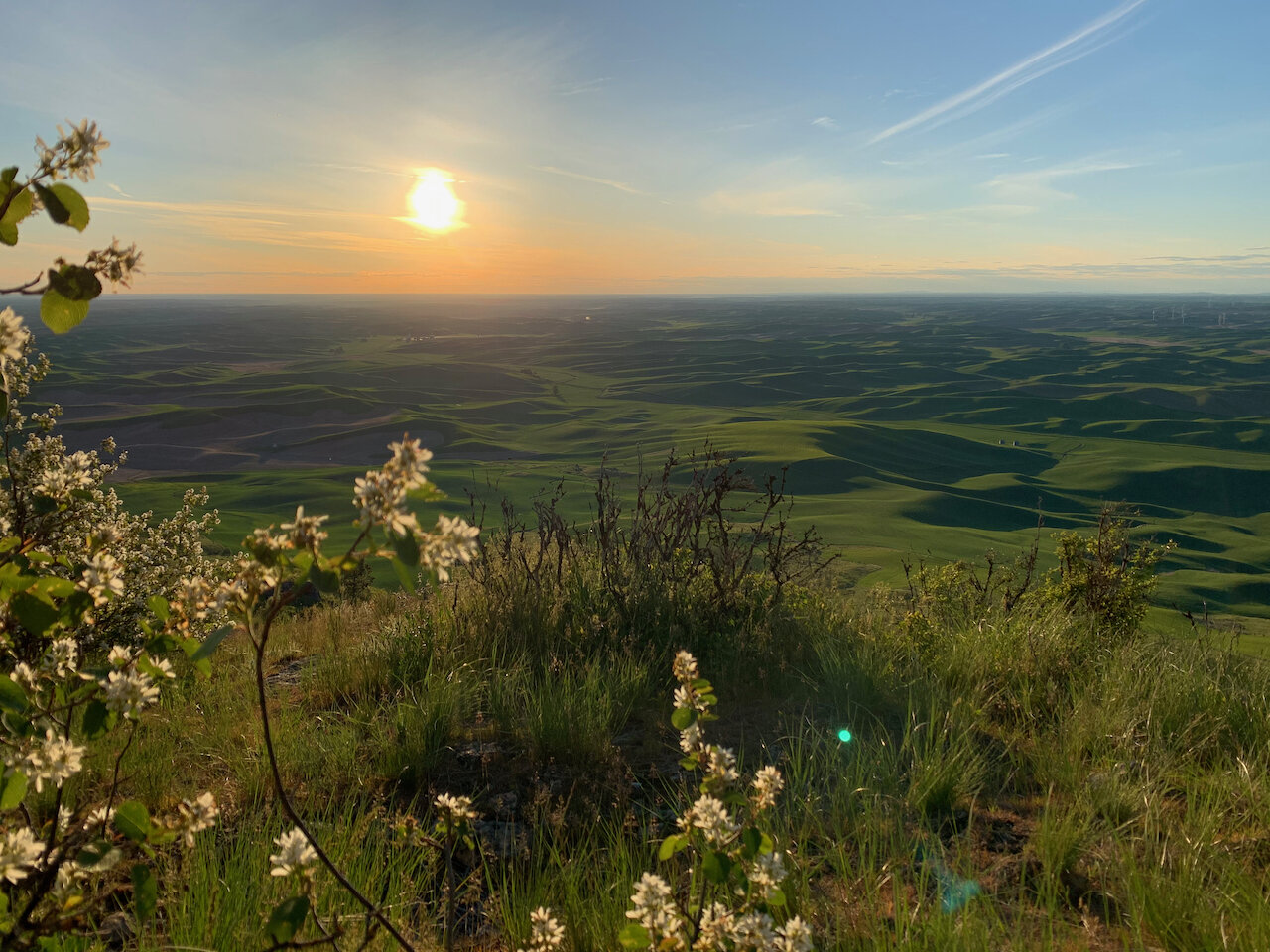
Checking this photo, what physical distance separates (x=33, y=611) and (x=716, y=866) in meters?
1.64

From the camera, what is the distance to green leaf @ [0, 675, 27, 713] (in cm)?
159

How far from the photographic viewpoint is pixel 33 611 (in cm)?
169

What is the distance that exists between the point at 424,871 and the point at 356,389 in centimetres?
11820

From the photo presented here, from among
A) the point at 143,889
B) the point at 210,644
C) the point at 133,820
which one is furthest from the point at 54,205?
the point at 143,889

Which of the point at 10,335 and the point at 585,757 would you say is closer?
the point at 10,335

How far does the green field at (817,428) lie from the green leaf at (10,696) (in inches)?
546

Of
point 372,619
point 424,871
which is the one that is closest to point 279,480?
point 372,619

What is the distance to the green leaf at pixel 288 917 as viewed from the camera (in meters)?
1.38

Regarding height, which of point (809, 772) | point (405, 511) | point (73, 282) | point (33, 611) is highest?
point (73, 282)

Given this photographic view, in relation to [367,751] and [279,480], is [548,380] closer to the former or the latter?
[279,480]

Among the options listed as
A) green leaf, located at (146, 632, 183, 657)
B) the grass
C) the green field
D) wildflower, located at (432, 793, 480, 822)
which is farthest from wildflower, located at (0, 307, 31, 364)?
the green field

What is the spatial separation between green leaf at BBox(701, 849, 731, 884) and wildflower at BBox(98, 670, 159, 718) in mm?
1252

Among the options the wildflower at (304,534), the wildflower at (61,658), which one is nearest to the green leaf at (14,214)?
the wildflower at (304,534)

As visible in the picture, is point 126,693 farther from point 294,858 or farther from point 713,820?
point 713,820
